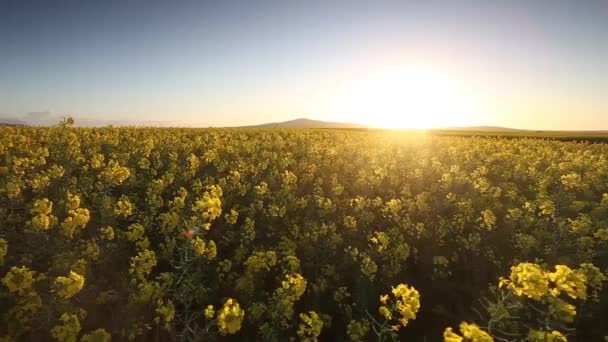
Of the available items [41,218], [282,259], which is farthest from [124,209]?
[282,259]

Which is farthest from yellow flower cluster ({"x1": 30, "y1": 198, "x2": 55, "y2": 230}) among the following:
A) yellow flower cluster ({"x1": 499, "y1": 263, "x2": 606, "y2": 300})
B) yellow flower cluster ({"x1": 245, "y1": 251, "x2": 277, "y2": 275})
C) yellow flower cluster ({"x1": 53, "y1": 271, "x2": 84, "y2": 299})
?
yellow flower cluster ({"x1": 499, "y1": 263, "x2": 606, "y2": 300})

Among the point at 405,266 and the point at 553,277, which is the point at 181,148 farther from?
the point at 553,277

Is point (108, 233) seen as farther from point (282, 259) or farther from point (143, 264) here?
point (282, 259)

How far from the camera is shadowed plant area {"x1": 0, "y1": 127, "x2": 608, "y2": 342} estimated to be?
22.7ft

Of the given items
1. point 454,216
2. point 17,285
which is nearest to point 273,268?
point 17,285

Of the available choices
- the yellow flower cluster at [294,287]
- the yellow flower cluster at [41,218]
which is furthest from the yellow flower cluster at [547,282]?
the yellow flower cluster at [41,218]

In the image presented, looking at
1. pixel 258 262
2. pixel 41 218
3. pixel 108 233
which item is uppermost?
pixel 41 218

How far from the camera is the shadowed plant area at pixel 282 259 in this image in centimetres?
693

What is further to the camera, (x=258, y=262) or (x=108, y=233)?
(x=108, y=233)

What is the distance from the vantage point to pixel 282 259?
9.18 m

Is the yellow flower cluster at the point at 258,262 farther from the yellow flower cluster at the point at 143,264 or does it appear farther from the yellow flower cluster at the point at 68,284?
the yellow flower cluster at the point at 68,284

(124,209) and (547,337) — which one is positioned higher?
(124,209)

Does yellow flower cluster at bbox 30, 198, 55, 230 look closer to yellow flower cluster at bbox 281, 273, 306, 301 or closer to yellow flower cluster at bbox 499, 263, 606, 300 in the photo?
yellow flower cluster at bbox 281, 273, 306, 301

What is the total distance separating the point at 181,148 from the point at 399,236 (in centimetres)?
1220
